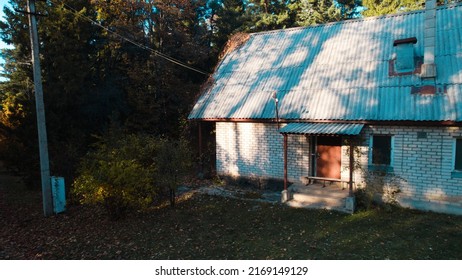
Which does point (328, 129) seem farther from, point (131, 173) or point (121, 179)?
point (121, 179)

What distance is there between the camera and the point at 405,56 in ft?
33.8

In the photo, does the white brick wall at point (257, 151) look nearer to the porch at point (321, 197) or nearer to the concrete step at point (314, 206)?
the porch at point (321, 197)

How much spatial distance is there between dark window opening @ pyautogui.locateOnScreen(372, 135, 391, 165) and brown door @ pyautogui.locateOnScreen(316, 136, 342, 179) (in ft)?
4.02

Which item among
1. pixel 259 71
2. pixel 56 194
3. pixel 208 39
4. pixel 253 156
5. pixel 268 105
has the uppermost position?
pixel 208 39

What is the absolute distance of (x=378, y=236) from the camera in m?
7.40

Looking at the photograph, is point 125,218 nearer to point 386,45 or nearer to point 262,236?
point 262,236

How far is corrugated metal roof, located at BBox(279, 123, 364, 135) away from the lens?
9.23m

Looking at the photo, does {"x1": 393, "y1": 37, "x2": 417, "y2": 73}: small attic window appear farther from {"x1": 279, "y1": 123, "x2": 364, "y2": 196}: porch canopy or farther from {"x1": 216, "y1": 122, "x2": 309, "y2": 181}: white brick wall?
{"x1": 216, "y1": 122, "x2": 309, "y2": 181}: white brick wall

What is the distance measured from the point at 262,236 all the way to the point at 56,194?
7.37 meters

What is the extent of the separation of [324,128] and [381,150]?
2007 mm

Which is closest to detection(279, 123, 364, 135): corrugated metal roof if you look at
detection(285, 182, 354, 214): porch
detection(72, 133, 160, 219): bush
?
detection(285, 182, 354, 214): porch

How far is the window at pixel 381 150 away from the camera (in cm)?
973

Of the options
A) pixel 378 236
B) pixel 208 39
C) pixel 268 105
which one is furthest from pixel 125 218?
pixel 208 39

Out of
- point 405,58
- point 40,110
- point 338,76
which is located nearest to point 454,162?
point 405,58
